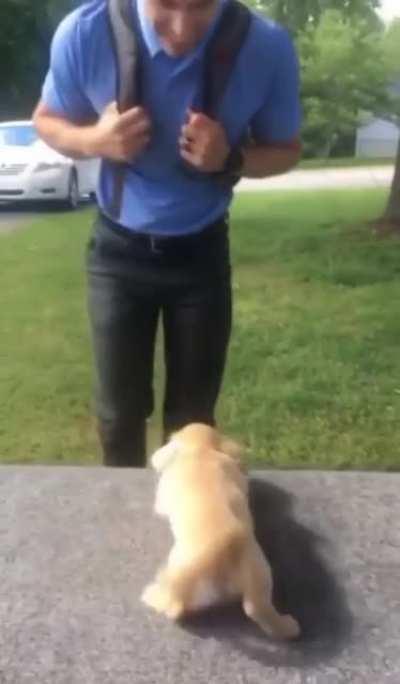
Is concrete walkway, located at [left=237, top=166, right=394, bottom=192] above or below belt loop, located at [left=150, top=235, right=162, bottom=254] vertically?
below

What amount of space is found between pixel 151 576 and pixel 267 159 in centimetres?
51

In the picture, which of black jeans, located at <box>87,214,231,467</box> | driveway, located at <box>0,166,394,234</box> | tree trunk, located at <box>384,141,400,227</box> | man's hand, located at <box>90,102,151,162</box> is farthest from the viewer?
tree trunk, located at <box>384,141,400,227</box>

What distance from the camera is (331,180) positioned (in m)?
2.66

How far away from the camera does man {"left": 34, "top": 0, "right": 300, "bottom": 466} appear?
130cm

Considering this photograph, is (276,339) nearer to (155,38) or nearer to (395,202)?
(395,202)

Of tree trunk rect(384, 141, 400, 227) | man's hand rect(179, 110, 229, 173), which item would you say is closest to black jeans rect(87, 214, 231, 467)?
man's hand rect(179, 110, 229, 173)

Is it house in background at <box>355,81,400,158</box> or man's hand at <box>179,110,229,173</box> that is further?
house in background at <box>355,81,400,158</box>

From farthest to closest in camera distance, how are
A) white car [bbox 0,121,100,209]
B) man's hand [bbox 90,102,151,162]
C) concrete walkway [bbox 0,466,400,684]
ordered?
white car [bbox 0,121,100,209] < man's hand [bbox 90,102,151,162] < concrete walkway [bbox 0,466,400,684]

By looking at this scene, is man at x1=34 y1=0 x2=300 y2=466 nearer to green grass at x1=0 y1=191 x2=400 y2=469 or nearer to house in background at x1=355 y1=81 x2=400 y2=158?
green grass at x1=0 y1=191 x2=400 y2=469

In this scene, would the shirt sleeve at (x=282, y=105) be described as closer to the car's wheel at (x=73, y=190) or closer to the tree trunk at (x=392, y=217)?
the car's wheel at (x=73, y=190)

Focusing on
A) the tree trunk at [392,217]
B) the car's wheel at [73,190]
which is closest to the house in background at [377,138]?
the tree trunk at [392,217]

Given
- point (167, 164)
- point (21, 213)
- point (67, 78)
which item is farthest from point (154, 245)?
point (21, 213)

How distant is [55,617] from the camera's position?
3.39 feet

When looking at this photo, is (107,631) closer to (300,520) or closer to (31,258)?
(300,520)
